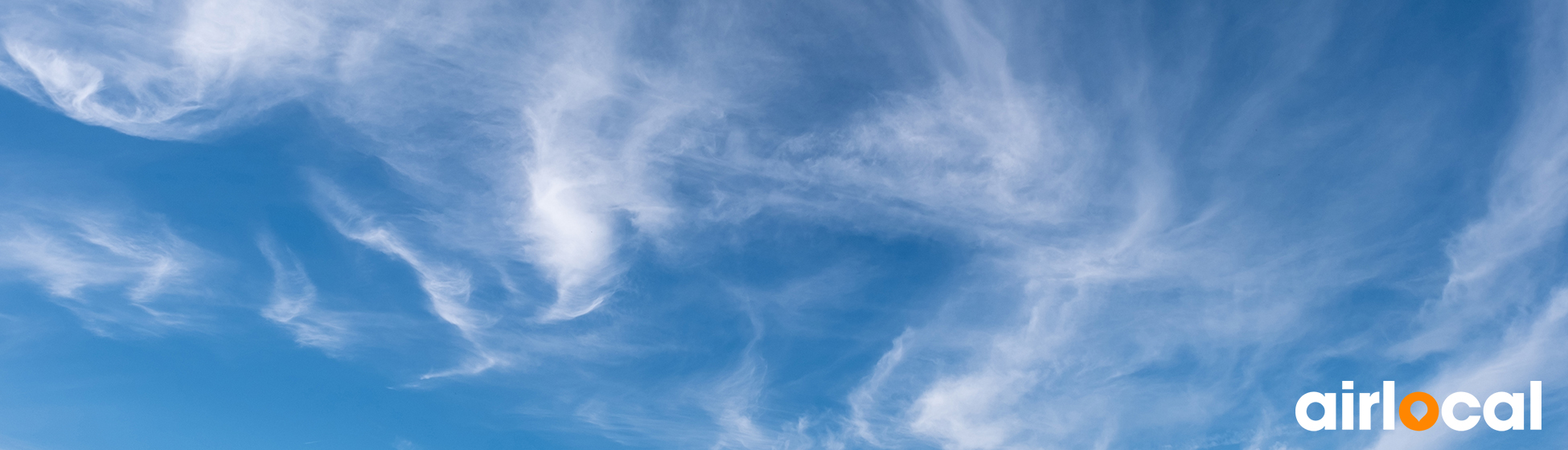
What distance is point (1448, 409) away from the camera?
11212cm

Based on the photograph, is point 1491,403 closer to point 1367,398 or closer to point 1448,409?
point 1448,409

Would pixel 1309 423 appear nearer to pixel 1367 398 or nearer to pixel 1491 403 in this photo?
pixel 1367 398

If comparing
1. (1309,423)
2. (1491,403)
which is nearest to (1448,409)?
(1491,403)

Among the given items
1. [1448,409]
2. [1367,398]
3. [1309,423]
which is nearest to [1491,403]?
[1448,409]

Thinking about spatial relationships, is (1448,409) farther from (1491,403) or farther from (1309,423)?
(1309,423)

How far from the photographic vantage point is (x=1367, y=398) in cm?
11719

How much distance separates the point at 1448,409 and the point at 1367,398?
8148 millimetres

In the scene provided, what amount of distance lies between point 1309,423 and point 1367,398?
8.70m

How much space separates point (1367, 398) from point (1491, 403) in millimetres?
12372

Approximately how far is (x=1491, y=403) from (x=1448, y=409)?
4.87m

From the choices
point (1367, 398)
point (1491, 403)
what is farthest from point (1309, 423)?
point (1491, 403)

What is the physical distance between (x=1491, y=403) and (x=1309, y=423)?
1984 cm

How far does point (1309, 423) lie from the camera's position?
11544cm
